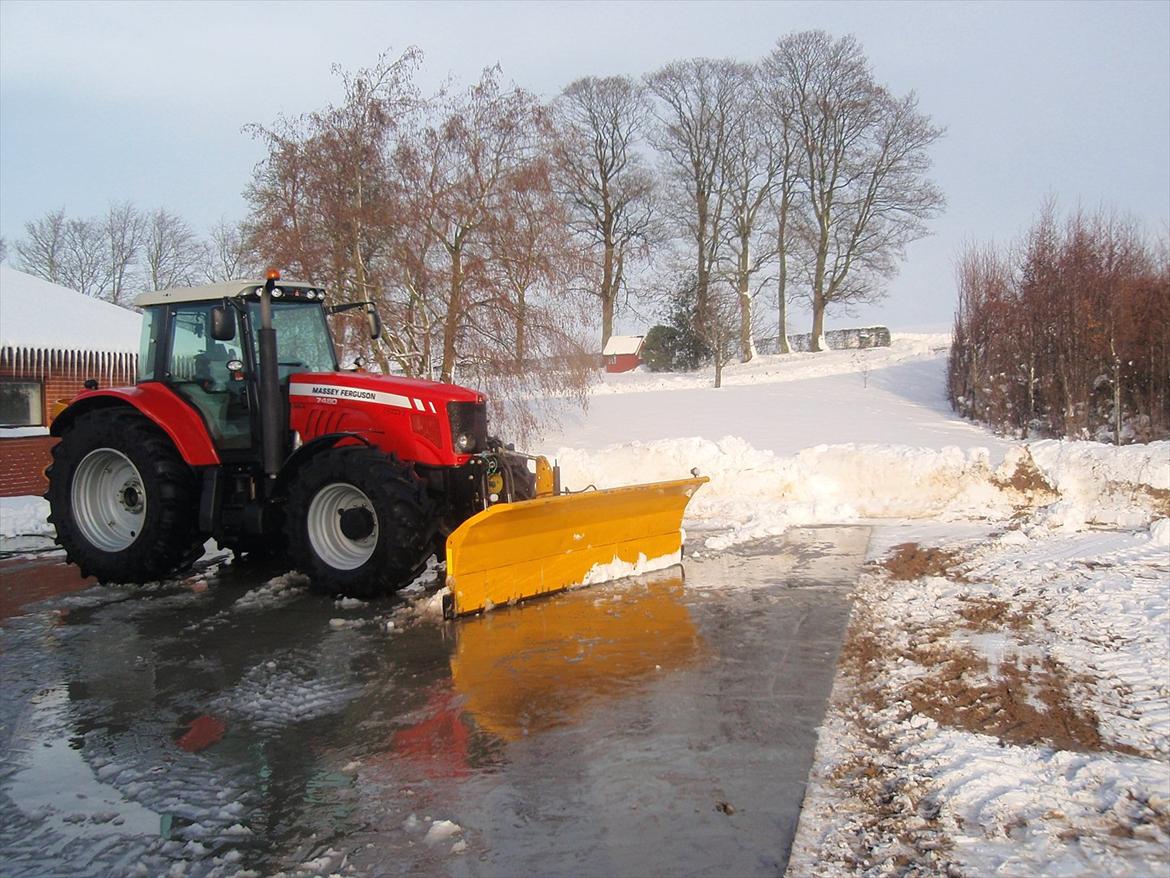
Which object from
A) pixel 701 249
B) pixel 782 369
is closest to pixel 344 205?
pixel 782 369

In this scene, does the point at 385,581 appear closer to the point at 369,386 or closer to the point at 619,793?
the point at 369,386

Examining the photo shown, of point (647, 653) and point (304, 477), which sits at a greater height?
point (304, 477)

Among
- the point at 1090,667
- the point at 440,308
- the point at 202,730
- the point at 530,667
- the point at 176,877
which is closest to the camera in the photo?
the point at 176,877

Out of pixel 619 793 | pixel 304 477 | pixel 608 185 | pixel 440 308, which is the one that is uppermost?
pixel 608 185

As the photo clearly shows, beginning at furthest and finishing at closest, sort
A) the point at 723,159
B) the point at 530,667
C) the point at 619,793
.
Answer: the point at 723,159
the point at 530,667
the point at 619,793

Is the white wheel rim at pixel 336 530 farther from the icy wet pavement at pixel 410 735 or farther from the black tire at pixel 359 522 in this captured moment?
the icy wet pavement at pixel 410 735

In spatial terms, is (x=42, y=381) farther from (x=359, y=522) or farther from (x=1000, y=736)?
(x=1000, y=736)

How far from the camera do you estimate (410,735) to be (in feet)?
15.5

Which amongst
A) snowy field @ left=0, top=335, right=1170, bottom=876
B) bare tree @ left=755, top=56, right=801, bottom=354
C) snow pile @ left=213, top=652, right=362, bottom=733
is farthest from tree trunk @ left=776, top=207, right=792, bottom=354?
snow pile @ left=213, top=652, right=362, bottom=733

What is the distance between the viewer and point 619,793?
13.1ft

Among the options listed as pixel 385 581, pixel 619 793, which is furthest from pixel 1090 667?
pixel 385 581

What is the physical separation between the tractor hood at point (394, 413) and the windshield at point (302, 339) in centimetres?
24

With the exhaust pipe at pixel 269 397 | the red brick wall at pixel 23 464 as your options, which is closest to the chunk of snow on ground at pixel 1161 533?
the exhaust pipe at pixel 269 397

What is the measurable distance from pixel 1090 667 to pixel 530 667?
3.08m
